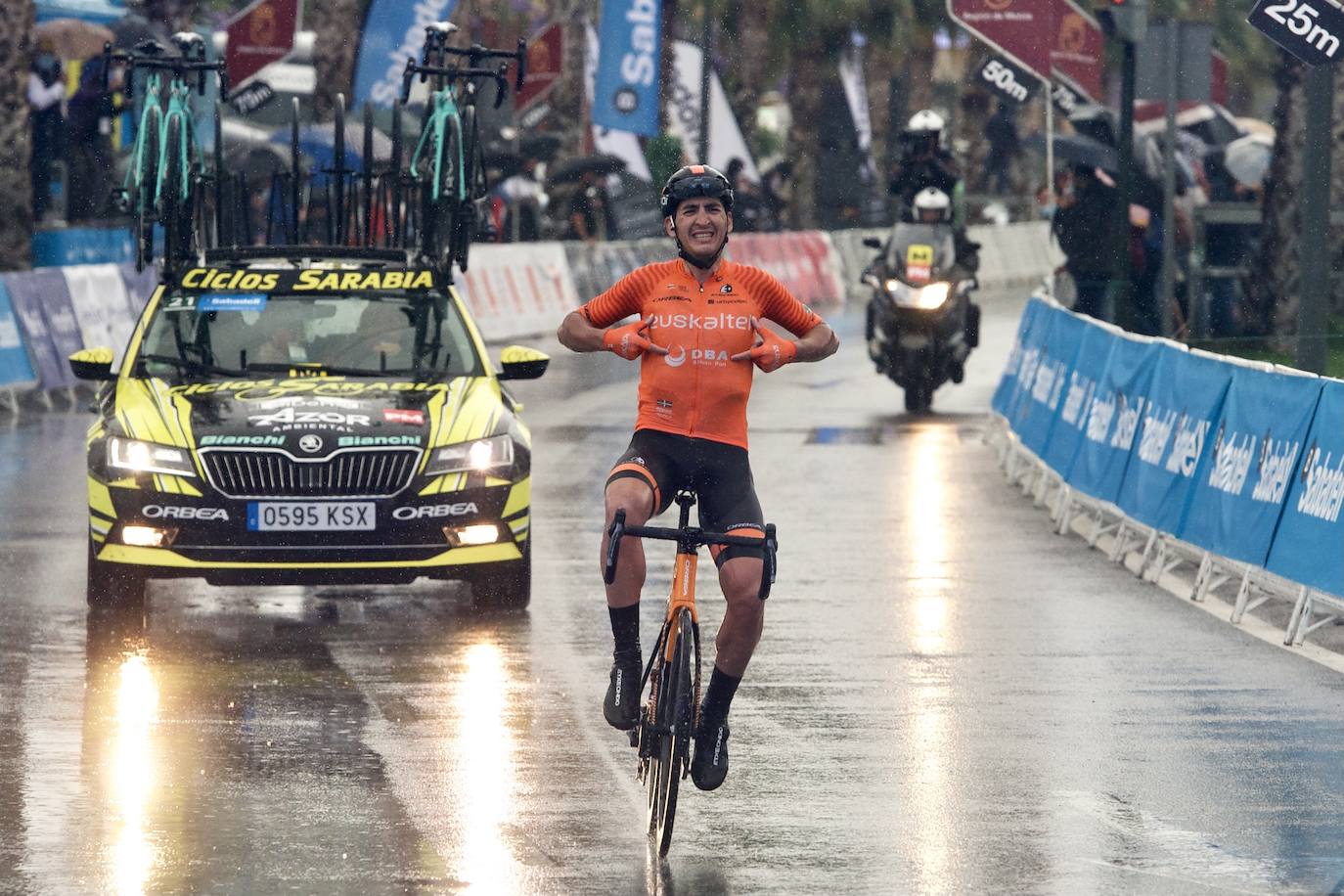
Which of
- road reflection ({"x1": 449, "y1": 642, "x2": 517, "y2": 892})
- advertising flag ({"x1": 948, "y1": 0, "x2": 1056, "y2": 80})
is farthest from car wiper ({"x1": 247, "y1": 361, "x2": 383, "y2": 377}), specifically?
advertising flag ({"x1": 948, "y1": 0, "x2": 1056, "y2": 80})

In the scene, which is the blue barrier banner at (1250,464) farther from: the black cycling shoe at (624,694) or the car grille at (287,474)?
the black cycling shoe at (624,694)

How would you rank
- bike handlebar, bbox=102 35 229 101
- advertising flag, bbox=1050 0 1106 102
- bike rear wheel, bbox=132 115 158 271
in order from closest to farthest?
1. bike rear wheel, bbox=132 115 158 271
2. bike handlebar, bbox=102 35 229 101
3. advertising flag, bbox=1050 0 1106 102

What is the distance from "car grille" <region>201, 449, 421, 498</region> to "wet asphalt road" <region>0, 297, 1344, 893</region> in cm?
67

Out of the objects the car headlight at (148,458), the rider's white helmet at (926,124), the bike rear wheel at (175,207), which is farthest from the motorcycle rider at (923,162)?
Answer: the car headlight at (148,458)

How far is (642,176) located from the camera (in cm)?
4328

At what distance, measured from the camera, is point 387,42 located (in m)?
35.0

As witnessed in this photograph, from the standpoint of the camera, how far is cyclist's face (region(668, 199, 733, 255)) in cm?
834

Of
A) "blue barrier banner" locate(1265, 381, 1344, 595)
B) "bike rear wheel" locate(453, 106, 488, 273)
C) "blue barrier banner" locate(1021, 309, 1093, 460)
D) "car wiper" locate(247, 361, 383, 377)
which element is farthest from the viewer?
"blue barrier banner" locate(1021, 309, 1093, 460)

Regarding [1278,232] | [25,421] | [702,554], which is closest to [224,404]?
[702,554]

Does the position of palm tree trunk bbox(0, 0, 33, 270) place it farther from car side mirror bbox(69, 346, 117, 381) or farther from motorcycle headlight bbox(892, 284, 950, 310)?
car side mirror bbox(69, 346, 117, 381)

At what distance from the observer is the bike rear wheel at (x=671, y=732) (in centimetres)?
782

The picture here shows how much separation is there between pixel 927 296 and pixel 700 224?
16887 millimetres

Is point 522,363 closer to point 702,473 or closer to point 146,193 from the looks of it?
point 702,473

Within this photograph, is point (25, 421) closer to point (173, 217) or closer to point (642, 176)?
point (173, 217)
